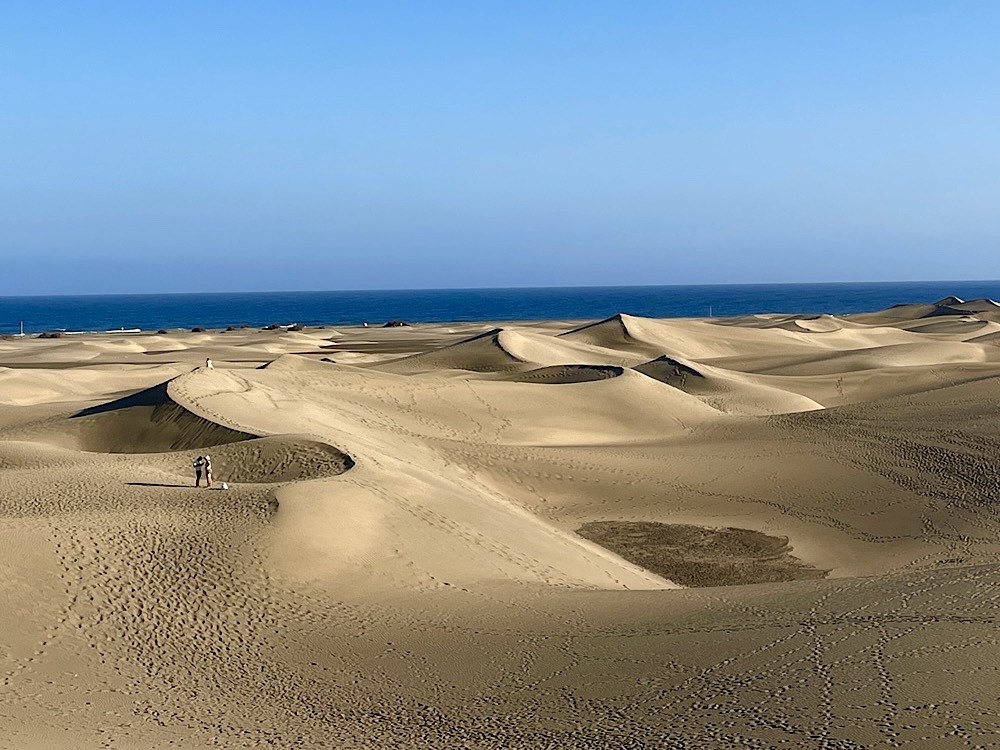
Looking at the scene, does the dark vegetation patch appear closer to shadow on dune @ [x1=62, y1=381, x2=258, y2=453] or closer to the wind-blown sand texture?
the wind-blown sand texture

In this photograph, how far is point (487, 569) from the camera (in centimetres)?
1263

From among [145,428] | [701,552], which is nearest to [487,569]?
[701,552]

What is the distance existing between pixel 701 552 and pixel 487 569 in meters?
4.79

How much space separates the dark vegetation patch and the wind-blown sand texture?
0.08 metres

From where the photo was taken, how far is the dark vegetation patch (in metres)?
15.1

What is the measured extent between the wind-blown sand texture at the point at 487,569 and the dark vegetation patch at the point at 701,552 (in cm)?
8

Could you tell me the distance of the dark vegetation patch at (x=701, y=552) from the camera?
1512 centimetres

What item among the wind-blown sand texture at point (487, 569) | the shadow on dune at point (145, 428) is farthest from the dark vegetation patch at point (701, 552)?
the shadow on dune at point (145, 428)

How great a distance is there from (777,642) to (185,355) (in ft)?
154

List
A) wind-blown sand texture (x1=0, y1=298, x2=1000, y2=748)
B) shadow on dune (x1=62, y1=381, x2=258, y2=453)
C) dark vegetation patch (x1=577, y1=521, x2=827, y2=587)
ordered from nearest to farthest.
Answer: wind-blown sand texture (x1=0, y1=298, x2=1000, y2=748) < dark vegetation patch (x1=577, y1=521, x2=827, y2=587) < shadow on dune (x1=62, y1=381, x2=258, y2=453)

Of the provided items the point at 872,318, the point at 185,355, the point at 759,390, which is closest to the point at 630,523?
the point at 759,390

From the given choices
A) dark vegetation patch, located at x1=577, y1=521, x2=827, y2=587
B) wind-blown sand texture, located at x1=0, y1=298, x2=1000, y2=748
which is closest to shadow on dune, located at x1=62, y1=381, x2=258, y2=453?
wind-blown sand texture, located at x1=0, y1=298, x2=1000, y2=748

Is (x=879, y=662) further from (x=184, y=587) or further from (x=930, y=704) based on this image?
(x=184, y=587)

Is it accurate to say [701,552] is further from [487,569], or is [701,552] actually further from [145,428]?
[145,428]
